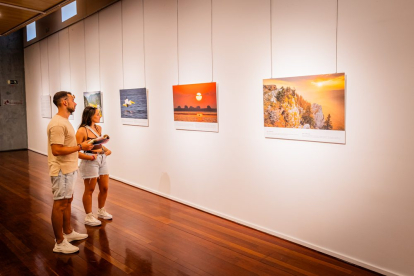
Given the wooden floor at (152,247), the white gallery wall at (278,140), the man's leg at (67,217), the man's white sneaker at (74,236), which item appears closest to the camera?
the white gallery wall at (278,140)

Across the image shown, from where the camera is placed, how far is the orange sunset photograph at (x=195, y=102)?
17.5 feet

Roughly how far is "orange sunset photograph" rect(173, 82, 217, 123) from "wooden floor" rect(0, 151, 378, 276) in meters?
1.54

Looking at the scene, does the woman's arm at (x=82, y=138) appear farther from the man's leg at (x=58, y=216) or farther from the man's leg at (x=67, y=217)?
the man's leg at (x=58, y=216)

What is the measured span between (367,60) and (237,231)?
107 inches

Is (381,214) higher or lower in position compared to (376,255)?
higher

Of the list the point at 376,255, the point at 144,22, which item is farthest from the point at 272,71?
the point at 144,22

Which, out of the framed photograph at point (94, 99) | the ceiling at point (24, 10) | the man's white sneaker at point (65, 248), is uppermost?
the ceiling at point (24, 10)

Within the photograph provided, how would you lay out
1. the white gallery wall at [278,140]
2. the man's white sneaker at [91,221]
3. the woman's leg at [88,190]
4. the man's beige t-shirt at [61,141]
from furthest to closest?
the man's white sneaker at [91,221] → the woman's leg at [88,190] → the man's beige t-shirt at [61,141] → the white gallery wall at [278,140]

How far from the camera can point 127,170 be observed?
25.3 ft

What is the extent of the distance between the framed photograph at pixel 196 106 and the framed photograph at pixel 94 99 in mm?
3064

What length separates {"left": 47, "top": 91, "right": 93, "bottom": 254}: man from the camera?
3.91 m

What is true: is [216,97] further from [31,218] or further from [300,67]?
[31,218]

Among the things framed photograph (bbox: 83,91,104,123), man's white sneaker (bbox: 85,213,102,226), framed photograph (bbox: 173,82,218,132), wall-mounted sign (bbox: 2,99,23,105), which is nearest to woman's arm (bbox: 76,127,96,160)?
man's white sneaker (bbox: 85,213,102,226)

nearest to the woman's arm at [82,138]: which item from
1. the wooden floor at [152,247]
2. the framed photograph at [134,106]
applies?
the wooden floor at [152,247]
